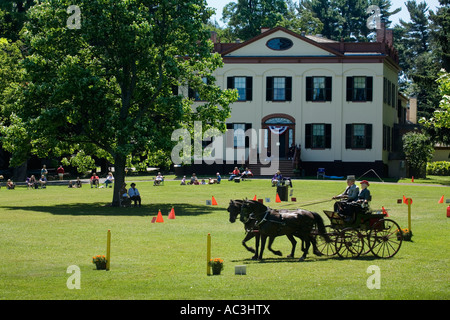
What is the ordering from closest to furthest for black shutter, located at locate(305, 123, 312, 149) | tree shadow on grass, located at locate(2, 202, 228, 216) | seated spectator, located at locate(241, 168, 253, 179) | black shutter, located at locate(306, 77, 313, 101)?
1. tree shadow on grass, located at locate(2, 202, 228, 216)
2. seated spectator, located at locate(241, 168, 253, 179)
3. black shutter, located at locate(306, 77, 313, 101)
4. black shutter, located at locate(305, 123, 312, 149)

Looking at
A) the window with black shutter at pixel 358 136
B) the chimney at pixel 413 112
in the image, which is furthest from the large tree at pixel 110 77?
the chimney at pixel 413 112

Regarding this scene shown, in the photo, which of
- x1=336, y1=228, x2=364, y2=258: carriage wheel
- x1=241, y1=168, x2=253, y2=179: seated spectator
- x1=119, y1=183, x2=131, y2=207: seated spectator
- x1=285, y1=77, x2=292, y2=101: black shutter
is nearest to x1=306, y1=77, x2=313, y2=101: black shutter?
x1=285, y1=77, x2=292, y2=101: black shutter

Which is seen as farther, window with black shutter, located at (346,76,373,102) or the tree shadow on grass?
window with black shutter, located at (346,76,373,102)

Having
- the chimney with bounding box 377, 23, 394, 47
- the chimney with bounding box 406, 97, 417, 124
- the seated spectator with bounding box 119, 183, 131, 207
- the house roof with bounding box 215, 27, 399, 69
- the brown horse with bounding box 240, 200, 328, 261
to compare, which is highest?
the chimney with bounding box 377, 23, 394, 47

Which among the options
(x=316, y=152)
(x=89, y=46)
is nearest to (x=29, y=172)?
(x=316, y=152)

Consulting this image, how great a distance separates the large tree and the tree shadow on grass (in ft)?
8.59

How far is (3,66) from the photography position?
206ft

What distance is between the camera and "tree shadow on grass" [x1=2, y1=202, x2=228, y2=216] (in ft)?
117

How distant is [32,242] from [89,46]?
18.1 metres

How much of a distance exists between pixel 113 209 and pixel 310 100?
3058cm

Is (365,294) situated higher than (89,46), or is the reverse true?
(89,46)

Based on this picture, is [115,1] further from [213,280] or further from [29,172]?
[29,172]

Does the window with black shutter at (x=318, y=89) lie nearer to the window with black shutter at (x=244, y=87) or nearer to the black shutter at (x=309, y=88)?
the black shutter at (x=309, y=88)

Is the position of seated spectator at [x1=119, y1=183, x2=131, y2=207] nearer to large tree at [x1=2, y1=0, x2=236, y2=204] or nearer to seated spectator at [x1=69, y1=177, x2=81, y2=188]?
large tree at [x1=2, y1=0, x2=236, y2=204]
